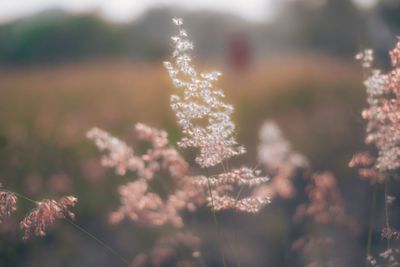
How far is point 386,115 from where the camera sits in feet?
10.9

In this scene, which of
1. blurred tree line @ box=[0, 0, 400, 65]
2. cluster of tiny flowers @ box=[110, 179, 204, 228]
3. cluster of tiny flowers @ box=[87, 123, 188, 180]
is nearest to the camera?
cluster of tiny flowers @ box=[87, 123, 188, 180]

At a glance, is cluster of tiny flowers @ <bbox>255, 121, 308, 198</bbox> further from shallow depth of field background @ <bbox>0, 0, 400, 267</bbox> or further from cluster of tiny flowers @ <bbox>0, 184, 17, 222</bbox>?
cluster of tiny flowers @ <bbox>0, 184, 17, 222</bbox>

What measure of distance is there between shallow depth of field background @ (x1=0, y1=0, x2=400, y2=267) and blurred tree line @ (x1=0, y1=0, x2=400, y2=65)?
0.10 feet

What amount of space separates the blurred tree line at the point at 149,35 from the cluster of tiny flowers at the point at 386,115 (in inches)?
357

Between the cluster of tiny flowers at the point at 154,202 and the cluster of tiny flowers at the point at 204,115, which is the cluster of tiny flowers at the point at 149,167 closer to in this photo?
the cluster of tiny flowers at the point at 154,202

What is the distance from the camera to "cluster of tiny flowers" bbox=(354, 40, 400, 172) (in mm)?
3168

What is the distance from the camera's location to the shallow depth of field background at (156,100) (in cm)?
688

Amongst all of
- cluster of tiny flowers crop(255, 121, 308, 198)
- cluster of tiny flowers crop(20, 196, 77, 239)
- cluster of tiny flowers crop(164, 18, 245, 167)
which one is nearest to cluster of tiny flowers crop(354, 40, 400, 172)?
cluster of tiny flowers crop(164, 18, 245, 167)

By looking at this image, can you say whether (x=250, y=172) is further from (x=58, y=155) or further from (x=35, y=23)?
(x=35, y=23)

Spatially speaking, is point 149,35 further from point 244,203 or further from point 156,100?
point 244,203

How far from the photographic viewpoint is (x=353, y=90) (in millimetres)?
11492

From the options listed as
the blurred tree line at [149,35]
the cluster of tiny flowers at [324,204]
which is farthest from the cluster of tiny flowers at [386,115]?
the blurred tree line at [149,35]

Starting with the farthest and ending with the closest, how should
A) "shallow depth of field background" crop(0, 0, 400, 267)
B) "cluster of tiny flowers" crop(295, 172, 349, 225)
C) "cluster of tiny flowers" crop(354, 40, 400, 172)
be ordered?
1. "shallow depth of field background" crop(0, 0, 400, 267)
2. "cluster of tiny flowers" crop(295, 172, 349, 225)
3. "cluster of tiny flowers" crop(354, 40, 400, 172)

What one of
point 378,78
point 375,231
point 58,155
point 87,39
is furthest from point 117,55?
point 378,78
